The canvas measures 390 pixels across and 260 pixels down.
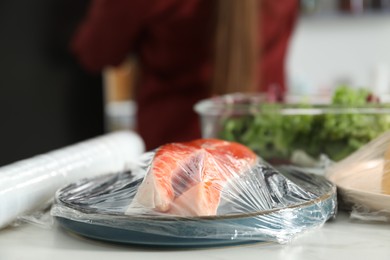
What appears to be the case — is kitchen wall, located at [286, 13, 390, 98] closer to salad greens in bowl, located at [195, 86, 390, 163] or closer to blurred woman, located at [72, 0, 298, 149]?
blurred woman, located at [72, 0, 298, 149]

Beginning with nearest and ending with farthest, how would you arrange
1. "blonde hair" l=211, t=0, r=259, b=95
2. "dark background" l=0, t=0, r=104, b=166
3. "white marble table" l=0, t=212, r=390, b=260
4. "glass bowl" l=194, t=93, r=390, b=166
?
"white marble table" l=0, t=212, r=390, b=260 → "glass bowl" l=194, t=93, r=390, b=166 → "blonde hair" l=211, t=0, r=259, b=95 → "dark background" l=0, t=0, r=104, b=166

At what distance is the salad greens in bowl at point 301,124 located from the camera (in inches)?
33.8

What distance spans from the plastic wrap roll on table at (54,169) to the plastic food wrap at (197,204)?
0.04 metres

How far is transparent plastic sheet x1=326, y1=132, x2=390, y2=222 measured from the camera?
2.01 ft

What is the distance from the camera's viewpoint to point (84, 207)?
0.57m

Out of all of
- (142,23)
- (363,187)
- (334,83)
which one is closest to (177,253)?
(363,187)

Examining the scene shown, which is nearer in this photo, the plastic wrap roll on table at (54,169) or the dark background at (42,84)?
the plastic wrap roll on table at (54,169)

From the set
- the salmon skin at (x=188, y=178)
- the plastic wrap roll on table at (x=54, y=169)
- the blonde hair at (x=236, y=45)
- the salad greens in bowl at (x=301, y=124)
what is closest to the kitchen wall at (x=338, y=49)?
the blonde hair at (x=236, y=45)

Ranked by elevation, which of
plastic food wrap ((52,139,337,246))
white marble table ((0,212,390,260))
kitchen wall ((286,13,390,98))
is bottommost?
white marble table ((0,212,390,260))

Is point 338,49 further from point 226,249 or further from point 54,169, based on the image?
point 226,249

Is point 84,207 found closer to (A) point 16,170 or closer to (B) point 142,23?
(A) point 16,170

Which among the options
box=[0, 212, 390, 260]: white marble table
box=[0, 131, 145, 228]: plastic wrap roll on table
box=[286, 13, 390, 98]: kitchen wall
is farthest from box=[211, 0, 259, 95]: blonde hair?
box=[286, 13, 390, 98]: kitchen wall

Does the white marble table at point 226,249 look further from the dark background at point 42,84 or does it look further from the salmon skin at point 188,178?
the dark background at point 42,84

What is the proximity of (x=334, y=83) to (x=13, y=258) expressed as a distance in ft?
6.90
